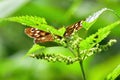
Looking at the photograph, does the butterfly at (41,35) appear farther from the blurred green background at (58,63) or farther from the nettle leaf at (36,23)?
the blurred green background at (58,63)

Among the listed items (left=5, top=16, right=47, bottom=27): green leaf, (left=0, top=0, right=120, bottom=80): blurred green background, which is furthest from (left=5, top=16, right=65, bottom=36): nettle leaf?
(left=0, top=0, right=120, bottom=80): blurred green background

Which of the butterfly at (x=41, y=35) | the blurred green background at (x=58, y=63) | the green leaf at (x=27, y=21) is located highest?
the blurred green background at (x=58, y=63)

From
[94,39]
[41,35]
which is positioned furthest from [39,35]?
[94,39]

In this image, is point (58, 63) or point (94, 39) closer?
point (94, 39)

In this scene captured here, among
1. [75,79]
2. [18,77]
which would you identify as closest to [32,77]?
[18,77]

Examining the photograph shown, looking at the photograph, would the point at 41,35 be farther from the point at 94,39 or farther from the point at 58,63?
the point at 58,63

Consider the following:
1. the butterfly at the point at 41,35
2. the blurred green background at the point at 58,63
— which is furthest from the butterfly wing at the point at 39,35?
the blurred green background at the point at 58,63

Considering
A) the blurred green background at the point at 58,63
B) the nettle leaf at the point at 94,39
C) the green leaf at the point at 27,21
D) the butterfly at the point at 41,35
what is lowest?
the nettle leaf at the point at 94,39

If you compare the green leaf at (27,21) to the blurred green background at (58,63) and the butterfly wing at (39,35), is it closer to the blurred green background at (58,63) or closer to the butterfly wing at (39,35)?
the butterfly wing at (39,35)

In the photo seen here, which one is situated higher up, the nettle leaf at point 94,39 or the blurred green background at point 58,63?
the blurred green background at point 58,63

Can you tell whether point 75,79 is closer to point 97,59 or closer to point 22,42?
point 97,59

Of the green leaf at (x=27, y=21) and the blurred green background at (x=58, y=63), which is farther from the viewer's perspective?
the blurred green background at (x=58, y=63)
